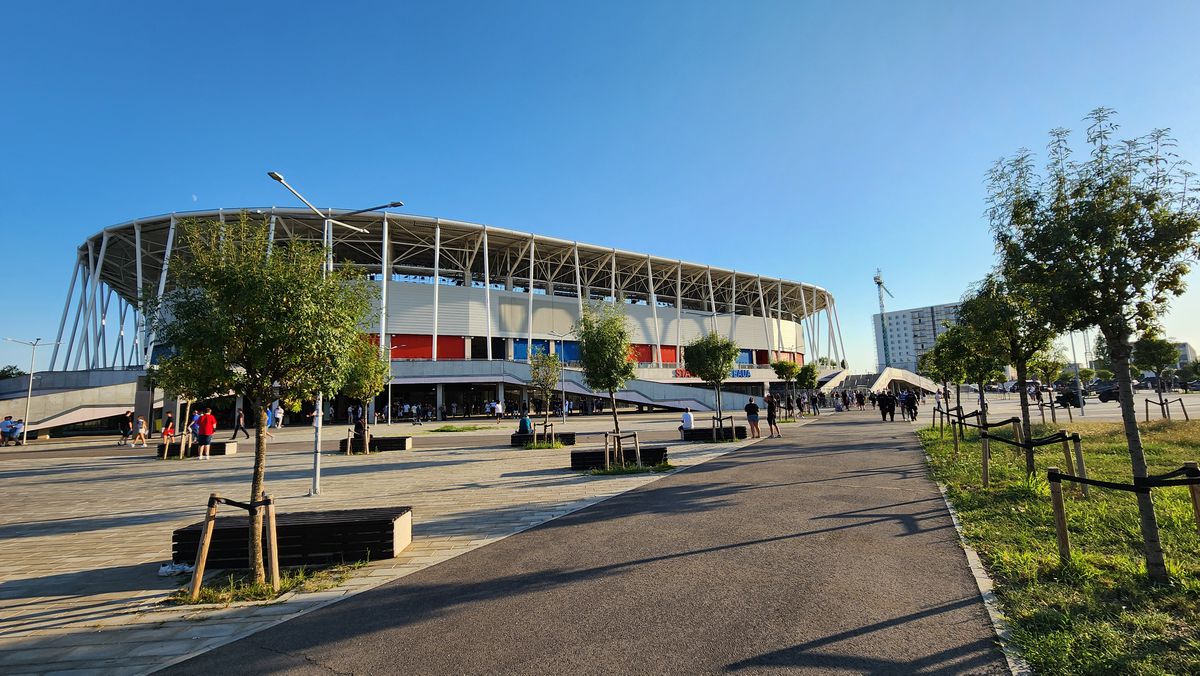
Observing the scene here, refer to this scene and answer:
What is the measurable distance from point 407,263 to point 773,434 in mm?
46688

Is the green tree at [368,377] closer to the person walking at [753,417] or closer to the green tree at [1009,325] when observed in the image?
the person walking at [753,417]

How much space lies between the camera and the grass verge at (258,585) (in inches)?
187

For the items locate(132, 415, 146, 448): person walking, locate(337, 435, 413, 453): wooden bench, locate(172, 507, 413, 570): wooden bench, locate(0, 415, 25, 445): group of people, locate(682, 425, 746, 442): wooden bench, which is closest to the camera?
locate(172, 507, 413, 570): wooden bench

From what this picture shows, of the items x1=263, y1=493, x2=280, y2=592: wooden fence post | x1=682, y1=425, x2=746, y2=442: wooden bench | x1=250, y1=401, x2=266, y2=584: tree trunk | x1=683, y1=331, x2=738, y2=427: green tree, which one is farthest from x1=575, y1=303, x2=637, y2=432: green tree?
x1=263, y1=493, x2=280, y2=592: wooden fence post

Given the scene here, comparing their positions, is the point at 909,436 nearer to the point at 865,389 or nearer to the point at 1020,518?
the point at 1020,518

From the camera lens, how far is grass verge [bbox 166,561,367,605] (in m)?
4.75

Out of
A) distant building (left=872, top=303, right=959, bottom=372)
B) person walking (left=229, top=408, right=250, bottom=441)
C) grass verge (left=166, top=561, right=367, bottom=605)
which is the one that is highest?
distant building (left=872, top=303, right=959, bottom=372)

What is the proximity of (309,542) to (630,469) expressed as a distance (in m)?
7.29

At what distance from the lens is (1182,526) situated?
5.65 m

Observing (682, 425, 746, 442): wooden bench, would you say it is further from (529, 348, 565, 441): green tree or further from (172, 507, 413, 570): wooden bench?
(172, 507, 413, 570): wooden bench

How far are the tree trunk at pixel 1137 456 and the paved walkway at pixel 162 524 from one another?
6.26m

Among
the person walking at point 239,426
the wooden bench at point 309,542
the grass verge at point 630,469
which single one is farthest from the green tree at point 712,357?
the wooden bench at point 309,542

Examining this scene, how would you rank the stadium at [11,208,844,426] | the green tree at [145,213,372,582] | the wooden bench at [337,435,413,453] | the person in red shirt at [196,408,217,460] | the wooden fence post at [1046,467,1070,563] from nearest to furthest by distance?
the wooden fence post at [1046,467,1070,563], the green tree at [145,213,372,582], the person in red shirt at [196,408,217,460], the wooden bench at [337,435,413,453], the stadium at [11,208,844,426]

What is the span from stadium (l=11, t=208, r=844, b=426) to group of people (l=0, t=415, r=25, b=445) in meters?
4.07
